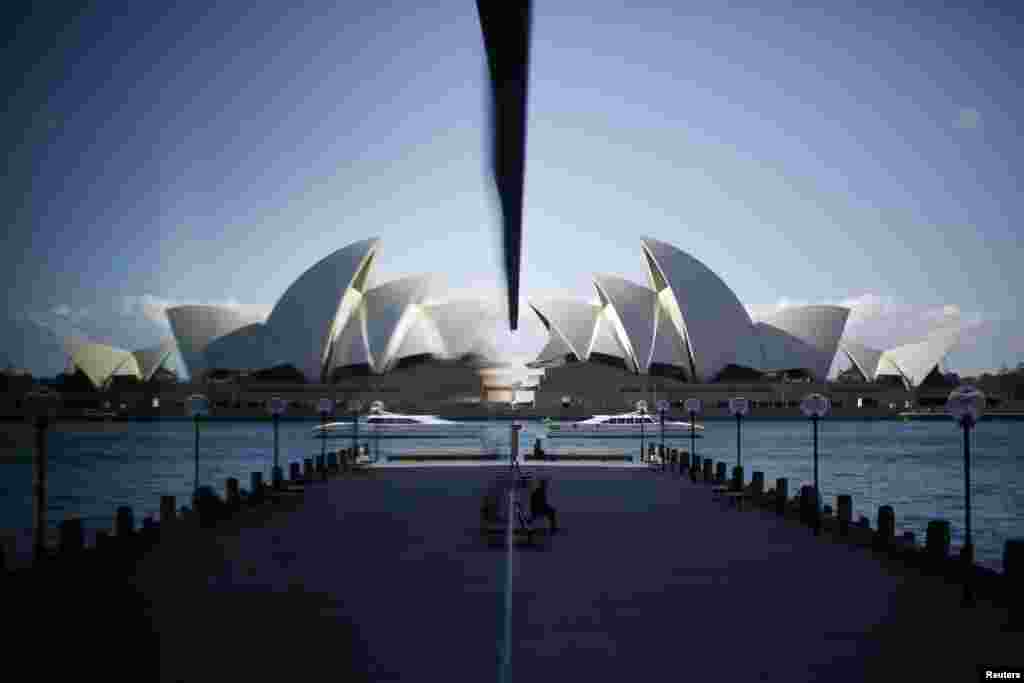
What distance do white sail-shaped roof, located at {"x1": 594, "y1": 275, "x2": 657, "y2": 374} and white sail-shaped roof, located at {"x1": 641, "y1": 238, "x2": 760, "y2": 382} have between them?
125 cm

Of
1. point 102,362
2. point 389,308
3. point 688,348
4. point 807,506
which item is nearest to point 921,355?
point 688,348

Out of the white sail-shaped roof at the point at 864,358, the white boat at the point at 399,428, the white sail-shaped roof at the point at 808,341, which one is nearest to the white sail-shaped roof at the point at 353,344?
the white boat at the point at 399,428

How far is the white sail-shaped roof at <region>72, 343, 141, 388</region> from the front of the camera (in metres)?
73.0

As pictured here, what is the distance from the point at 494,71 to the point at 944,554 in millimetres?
6935

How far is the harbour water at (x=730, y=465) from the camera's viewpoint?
21.8 meters

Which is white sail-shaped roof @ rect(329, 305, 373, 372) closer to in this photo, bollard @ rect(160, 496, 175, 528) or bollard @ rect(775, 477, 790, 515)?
bollard @ rect(775, 477, 790, 515)

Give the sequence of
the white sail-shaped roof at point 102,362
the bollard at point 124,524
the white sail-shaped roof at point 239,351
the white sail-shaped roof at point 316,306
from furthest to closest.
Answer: the white sail-shaped roof at point 102,362, the white sail-shaped roof at point 239,351, the white sail-shaped roof at point 316,306, the bollard at point 124,524

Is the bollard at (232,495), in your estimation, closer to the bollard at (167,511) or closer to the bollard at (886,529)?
the bollard at (167,511)

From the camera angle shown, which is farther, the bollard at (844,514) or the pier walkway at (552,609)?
the bollard at (844,514)

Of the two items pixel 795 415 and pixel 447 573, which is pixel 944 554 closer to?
pixel 447 573

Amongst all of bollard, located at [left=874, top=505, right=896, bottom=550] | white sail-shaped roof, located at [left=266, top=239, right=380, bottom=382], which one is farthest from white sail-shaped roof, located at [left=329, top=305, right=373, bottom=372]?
bollard, located at [left=874, top=505, right=896, bottom=550]

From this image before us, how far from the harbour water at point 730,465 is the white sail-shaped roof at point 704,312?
5658 mm

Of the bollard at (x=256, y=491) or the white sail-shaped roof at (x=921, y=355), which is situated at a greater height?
the white sail-shaped roof at (x=921, y=355)

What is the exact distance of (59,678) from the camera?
4.89 m
